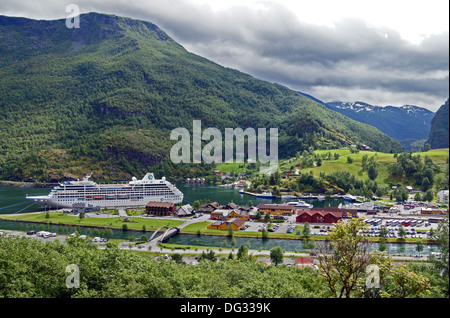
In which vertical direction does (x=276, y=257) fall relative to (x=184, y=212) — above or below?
below

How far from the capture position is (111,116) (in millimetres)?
139375

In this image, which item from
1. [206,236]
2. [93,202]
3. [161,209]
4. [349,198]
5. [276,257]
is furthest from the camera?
[349,198]

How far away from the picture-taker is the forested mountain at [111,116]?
10575cm

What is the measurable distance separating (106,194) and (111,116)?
82.5m

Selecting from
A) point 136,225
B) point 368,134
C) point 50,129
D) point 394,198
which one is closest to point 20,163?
point 50,129

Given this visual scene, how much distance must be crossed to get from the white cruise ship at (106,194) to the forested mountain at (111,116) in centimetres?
3589

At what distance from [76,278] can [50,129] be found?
124701 millimetres

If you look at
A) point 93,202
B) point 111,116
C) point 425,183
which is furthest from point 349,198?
point 111,116

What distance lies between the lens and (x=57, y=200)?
60.0 m

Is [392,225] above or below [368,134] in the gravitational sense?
below

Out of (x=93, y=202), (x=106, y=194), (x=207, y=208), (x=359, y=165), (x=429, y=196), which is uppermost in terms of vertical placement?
(x=359, y=165)

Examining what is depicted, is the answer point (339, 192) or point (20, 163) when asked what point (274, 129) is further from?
point (20, 163)

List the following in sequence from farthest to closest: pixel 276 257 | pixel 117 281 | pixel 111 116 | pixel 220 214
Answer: pixel 111 116 → pixel 220 214 → pixel 276 257 → pixel 117 281

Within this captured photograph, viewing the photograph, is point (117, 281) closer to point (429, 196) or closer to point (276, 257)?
point (276, 257)
